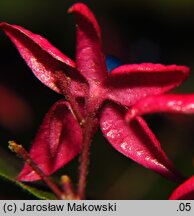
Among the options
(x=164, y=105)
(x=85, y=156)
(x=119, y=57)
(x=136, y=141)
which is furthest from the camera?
(x=119, y=57)

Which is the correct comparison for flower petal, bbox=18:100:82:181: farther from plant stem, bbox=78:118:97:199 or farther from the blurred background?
the blurred background

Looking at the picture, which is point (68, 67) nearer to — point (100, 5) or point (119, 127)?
point (119, 127)

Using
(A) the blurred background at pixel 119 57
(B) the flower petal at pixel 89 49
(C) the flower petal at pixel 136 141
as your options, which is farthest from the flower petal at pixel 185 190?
(A) the blurred background at pixel 119 57

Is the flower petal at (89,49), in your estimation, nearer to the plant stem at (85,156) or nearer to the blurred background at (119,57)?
the plant stem at (85,156)

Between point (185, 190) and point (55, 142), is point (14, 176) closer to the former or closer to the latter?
point (55, 142)

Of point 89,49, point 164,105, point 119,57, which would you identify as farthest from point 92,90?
point 119,57
